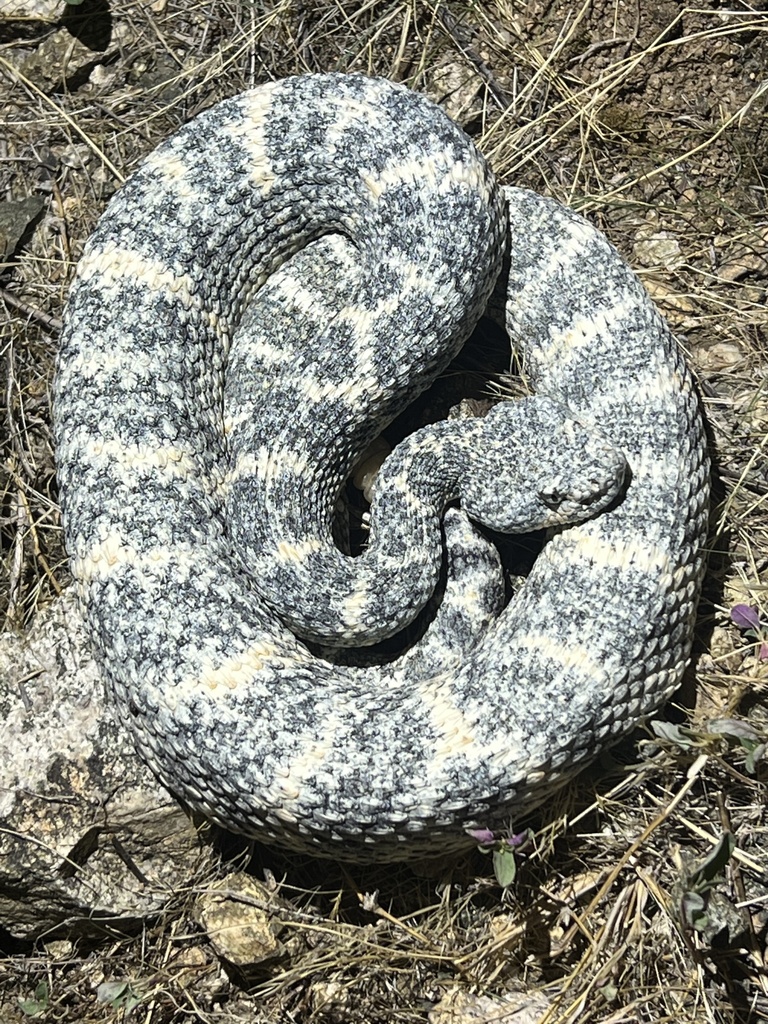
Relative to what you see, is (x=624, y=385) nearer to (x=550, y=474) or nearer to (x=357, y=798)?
(x=550, y=474)

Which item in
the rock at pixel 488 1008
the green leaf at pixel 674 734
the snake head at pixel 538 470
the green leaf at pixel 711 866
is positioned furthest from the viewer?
the rock at pixel 488 1008

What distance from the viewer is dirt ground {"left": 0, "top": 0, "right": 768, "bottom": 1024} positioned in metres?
3.09

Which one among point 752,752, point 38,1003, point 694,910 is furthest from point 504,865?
point 38,1003

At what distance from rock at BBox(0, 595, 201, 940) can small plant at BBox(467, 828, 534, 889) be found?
936mm

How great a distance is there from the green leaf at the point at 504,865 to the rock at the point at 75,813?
0.99m

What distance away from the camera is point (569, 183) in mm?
3646

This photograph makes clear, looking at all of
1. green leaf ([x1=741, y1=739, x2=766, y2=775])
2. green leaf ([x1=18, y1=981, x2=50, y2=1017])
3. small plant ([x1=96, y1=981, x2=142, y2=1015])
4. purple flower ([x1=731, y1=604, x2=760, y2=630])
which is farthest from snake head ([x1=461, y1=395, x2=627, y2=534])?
green leaf ([x1=18, y1=981, x2=50, y2=1017])

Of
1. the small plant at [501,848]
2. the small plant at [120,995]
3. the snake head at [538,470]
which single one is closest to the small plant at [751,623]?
the snake head at [538,470]

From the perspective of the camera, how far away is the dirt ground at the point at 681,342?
3.09 meters

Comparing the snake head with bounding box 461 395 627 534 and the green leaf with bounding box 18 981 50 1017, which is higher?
the snake head with bounding box 461 395 627 534

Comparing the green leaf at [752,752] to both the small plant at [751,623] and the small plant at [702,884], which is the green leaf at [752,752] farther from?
the small plant at [751,623]

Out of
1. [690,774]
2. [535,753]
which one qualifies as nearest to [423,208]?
[535,753]

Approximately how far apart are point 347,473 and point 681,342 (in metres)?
1.23

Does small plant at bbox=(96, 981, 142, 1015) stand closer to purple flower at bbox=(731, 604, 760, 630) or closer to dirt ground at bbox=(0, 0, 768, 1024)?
dirt ground at bbox=(0, 0, 768, 1024)
